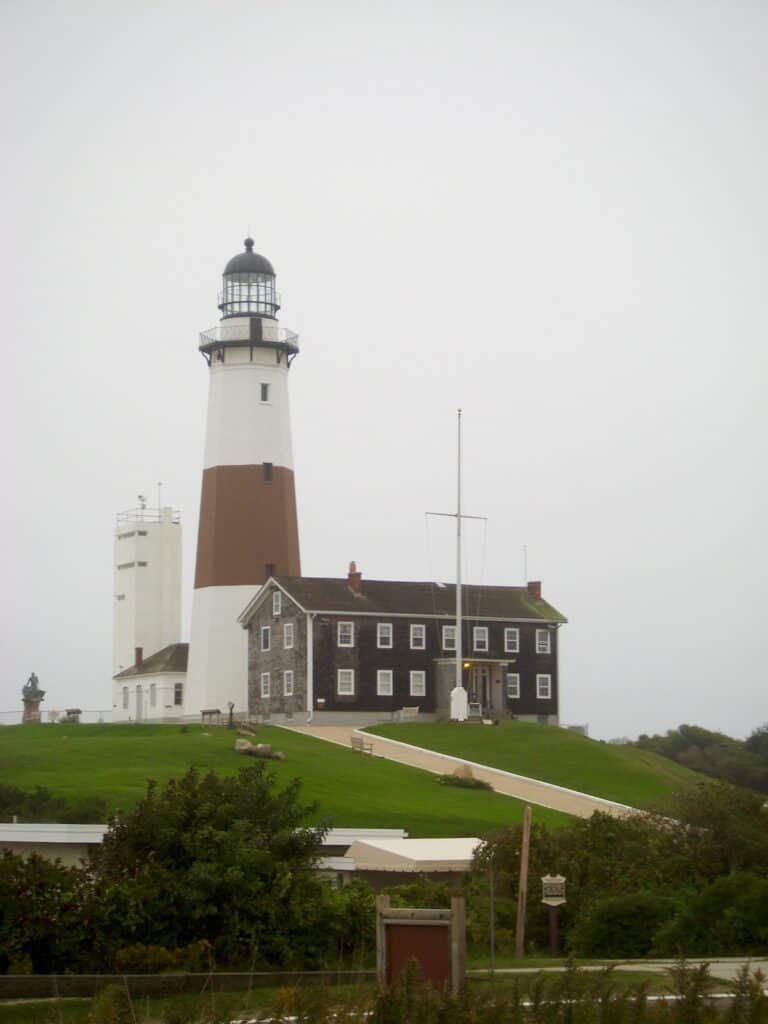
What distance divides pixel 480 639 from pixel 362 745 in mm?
12483

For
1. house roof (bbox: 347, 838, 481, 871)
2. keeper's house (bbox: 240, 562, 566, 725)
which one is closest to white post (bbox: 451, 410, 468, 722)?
keeper's house (bbox: 240, 562, 566, 725)

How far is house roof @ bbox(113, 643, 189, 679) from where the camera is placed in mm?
72062

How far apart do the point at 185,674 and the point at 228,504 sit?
35.5 feet

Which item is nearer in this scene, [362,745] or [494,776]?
[494,776]

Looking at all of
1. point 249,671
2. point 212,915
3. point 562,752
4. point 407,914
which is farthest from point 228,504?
point 407,914

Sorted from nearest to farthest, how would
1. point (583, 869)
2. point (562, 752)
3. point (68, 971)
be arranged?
point (68, 971) → point (583, 869) → point (562, 752)

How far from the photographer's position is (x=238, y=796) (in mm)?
23141

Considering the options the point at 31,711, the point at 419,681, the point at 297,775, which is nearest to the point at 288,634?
the point at 419,681

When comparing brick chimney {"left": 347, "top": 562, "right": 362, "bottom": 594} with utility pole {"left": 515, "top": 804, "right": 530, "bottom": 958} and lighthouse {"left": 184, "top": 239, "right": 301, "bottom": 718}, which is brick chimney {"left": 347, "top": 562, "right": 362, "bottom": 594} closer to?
lighthouse {"left": 184, "top": 239, "right": 301, "bottom": 718}

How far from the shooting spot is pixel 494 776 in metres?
50.0

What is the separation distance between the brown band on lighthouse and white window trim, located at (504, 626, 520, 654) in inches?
350

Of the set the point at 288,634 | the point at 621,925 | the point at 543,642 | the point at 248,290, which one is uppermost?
the point at 248,290

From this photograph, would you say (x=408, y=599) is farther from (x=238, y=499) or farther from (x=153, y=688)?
(x=153, y=688)

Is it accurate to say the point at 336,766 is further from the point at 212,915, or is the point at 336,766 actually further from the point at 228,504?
the point at 212,915
